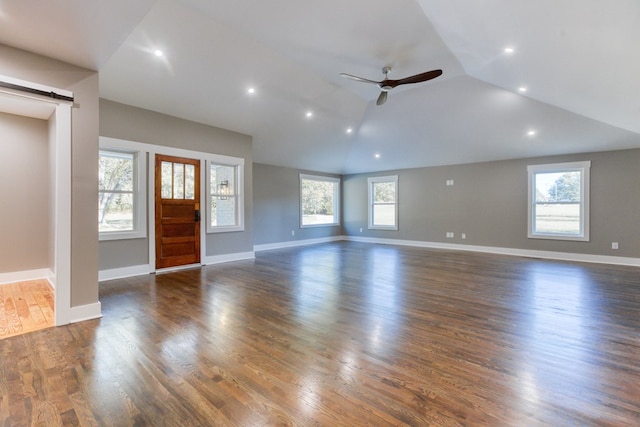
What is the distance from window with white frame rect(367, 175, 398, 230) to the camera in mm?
9367

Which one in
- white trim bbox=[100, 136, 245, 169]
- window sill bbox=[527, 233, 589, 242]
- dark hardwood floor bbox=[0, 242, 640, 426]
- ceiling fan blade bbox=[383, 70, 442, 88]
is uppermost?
ceiling fan blade bbox=[383, 70, 442, 88]

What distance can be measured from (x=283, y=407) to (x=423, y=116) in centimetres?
637

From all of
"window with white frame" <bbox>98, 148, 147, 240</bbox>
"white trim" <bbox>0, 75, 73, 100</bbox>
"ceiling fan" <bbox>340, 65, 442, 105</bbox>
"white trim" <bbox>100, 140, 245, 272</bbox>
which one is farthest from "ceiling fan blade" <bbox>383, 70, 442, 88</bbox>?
"window with white frame" <bbox>98, 148, 147, 240</bbox>

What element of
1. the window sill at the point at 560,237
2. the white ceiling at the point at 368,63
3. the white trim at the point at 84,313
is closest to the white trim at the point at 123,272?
the white trim at the point at 84,313

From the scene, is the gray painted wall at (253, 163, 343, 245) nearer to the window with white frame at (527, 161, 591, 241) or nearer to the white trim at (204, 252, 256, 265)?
the white trim at (204, 252, 256, 265)

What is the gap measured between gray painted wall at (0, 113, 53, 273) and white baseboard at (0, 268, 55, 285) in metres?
0.05

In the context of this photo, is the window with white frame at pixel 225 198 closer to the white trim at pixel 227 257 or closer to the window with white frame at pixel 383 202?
the white trim at pixel 227 257

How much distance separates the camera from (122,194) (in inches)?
193

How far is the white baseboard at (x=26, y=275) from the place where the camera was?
4320 millimetres

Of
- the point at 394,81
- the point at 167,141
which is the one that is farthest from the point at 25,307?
the point at 394,81

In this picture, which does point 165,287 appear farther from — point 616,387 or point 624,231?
point 624,231

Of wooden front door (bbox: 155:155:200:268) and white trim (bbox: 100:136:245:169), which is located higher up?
white trim (bbox: 100:136:245:169)

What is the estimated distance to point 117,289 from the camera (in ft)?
13.5

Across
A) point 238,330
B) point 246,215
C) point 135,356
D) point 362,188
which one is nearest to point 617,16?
point 238,330
